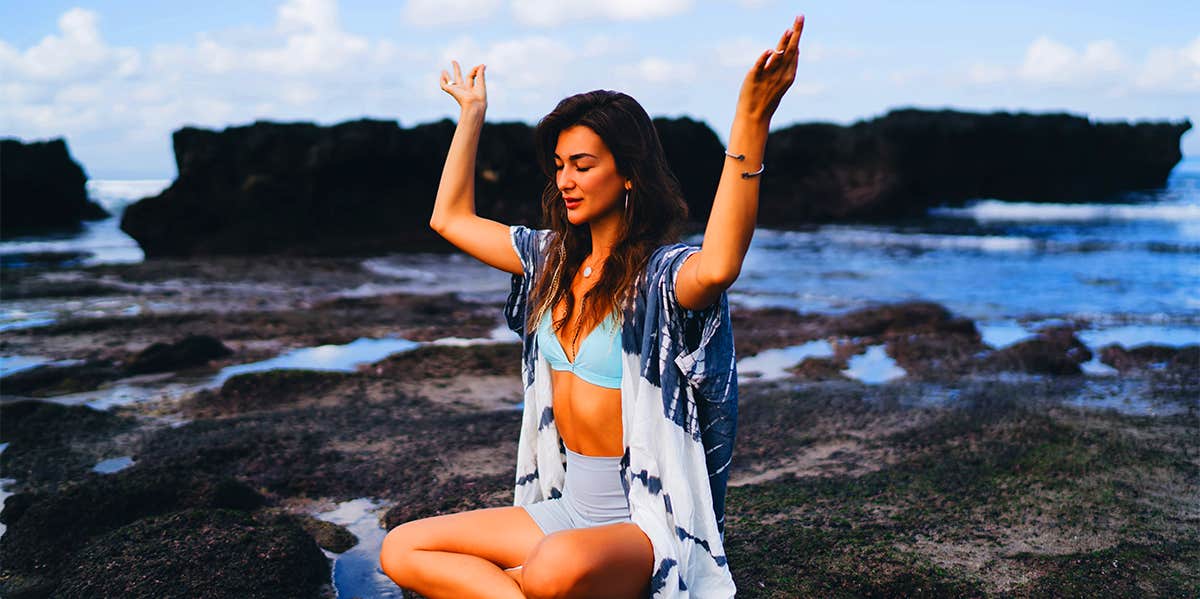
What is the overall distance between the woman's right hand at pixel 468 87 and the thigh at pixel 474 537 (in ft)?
4.08

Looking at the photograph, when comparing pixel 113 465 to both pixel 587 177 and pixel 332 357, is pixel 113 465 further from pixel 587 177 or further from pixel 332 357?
pixel 587 177

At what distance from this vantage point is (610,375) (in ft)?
7.95

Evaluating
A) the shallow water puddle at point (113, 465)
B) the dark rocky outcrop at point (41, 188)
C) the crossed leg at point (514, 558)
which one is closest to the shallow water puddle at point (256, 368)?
the shallow water puddle at point (113, 465)

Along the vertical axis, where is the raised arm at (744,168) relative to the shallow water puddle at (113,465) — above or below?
above

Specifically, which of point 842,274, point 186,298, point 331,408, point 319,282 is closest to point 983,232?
Answer: point 842,274

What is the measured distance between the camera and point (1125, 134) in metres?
46.2

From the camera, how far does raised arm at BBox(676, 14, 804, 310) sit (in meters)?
1.92

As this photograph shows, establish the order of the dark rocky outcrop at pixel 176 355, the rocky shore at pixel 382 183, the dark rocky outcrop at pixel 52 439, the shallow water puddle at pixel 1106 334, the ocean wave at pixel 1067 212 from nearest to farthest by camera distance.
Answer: the dark rocky outcrop at pixel 52 439
the dark rocky outcrop at pixel 176 355
the shallow water puddle at pixel 1106 334
the rocky shore at pixel 382 183
the ocean wave at pixel 1067 212

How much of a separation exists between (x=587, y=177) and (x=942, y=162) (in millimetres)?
41252

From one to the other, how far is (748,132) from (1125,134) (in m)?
52.2

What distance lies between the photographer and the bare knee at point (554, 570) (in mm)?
2051

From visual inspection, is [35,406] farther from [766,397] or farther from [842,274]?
[842,274]

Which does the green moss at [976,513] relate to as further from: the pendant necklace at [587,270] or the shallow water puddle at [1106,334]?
the shallow water puddle at [1106,334]

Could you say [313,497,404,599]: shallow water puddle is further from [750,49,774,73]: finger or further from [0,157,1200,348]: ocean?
[0,157,1200,348]: ocean
